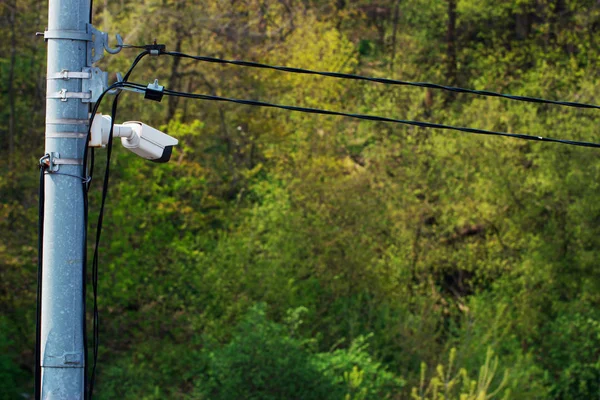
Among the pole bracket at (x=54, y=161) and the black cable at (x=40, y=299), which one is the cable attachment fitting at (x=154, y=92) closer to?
the pole bracket at (x=54, y=161)

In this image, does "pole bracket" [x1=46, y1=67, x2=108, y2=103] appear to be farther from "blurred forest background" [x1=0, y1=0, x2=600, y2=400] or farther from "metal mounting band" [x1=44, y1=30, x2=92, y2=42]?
"blurred forest background" [x1=0, y1=0, x2=600, y2=400]

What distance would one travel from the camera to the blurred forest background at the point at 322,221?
18797mm

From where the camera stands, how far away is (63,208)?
4582 mm

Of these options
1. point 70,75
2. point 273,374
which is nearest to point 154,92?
point 70,75

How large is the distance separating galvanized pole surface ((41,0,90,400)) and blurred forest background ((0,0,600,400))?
37.1 ft

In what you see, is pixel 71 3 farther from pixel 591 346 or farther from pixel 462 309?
pixel 462 309

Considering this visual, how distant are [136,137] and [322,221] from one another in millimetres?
18059

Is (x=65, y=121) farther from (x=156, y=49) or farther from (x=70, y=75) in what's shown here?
(x=156, y=49)

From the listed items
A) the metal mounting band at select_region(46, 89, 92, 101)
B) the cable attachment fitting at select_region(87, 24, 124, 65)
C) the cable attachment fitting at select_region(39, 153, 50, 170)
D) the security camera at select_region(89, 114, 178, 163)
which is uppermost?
the cable attachment fitting at select_region(87, 24, 124, 65)

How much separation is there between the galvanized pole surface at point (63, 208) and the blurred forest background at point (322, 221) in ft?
37.1

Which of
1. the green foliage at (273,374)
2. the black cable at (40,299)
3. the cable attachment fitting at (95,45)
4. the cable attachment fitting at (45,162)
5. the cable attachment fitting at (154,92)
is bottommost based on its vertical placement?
the green foliage at (273,374)

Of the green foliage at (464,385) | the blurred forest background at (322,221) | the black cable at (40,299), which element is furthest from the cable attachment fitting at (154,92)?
the blurred forest background at (322,221)

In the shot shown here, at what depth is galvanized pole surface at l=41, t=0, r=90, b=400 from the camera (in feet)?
15.0

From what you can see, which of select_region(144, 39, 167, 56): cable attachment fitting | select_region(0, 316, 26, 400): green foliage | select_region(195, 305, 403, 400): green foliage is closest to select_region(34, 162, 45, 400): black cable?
select_region(144, 39, 167, 56): cable attachment fitting
